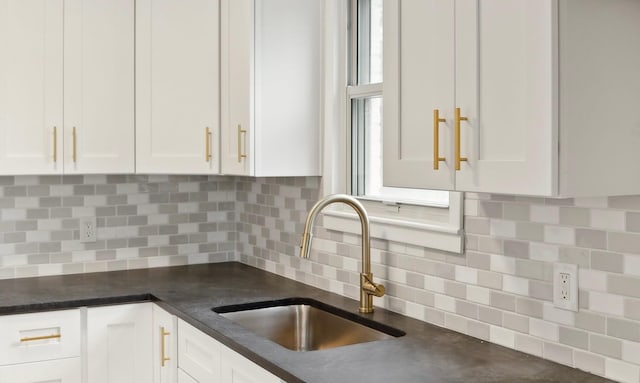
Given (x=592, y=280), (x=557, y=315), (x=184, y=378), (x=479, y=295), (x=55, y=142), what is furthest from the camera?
(x=55, y=142)

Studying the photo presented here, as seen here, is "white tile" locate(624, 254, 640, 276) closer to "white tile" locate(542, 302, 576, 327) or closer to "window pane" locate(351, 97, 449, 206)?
"white tile" locate(542, 302, 576, 327)

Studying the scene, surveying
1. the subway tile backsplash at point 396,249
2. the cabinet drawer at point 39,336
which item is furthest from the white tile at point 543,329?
the cabinet drawer at point 39,336

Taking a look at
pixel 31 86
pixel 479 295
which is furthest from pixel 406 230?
pixel 31 86

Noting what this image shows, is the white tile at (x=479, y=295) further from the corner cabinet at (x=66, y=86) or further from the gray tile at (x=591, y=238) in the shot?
the corner cabinet at (x=66, y=86)

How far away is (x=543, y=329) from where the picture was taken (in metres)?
1.98

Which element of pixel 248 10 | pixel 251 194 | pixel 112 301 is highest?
pixel 248 10

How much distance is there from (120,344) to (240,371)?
0.93 metres

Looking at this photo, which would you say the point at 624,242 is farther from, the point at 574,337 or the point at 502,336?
the point at 502,336

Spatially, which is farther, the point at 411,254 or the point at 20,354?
the point at 20,354

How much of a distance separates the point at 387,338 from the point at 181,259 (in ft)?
5.38

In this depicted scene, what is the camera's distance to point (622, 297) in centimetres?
175

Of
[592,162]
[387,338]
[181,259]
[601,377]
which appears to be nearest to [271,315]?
[387,338]

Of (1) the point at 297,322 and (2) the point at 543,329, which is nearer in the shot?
(2) the point at 543,329

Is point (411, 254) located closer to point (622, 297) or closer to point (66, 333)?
point (622, 297)
